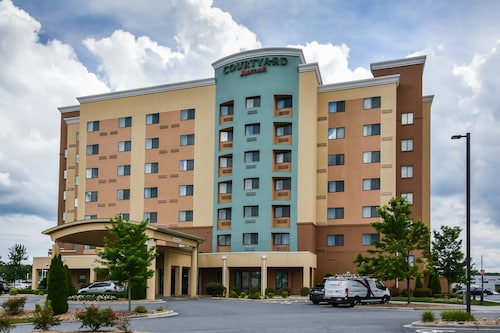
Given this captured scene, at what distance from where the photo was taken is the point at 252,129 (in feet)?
197

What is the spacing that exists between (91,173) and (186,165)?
39.0 ft

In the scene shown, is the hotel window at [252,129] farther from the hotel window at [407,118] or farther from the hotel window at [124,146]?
the hotel window at [124,146]

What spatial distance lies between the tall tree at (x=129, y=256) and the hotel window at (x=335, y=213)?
1108 inches

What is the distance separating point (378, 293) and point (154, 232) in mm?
16018

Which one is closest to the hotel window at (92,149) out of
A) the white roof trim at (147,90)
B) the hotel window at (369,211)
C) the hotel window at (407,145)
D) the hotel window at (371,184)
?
the white roof trim at (147,90)

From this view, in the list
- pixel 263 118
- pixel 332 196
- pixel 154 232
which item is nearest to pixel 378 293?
pixel 154 232

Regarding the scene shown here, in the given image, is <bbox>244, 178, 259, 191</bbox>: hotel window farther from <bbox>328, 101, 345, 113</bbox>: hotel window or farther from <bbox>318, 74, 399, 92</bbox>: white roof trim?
<bbox>318, 74, 399, 92</bbox>: white roof trim

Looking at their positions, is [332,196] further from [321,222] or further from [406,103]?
[406,103]

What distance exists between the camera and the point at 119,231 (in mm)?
33625

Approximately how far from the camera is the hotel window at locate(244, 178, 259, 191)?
194 feet

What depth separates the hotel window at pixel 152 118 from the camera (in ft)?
214

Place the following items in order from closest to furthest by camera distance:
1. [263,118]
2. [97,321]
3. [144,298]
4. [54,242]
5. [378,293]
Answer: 1. [97,321]
2. [378,293]
3. [144,298]
4. [54,242]
5. [263,118]

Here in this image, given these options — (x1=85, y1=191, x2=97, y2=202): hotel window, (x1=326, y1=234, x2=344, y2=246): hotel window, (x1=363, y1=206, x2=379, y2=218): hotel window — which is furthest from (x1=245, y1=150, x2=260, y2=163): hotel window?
(x1=85, y1=191, x2=97, y2=202): hotel window

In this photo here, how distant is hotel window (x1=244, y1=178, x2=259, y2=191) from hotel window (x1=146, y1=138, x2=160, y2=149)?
36.8 feet
